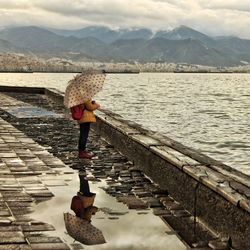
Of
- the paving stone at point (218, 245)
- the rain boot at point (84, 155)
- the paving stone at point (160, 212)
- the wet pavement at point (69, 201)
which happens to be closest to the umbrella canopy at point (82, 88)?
the rain boot at point (84, 155)

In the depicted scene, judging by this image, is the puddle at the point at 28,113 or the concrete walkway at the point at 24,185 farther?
the puddle at the point at 28,113

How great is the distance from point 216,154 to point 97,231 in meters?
18.0

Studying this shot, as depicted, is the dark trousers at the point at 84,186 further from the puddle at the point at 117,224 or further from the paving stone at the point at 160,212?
the paving stone at the point at 160,212

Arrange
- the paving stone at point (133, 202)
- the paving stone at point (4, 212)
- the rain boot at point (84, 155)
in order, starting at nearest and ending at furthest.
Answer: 1. the paving stone at point (4, 212)
2. the paving stone at point (133, 202)
3. the rain boot at point (84, 155)

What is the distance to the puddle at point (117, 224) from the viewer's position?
608 cm

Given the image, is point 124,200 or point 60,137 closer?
point 124,200

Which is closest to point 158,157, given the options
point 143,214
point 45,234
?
point 143,214

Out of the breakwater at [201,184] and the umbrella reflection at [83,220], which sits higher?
the breakwater at [201,184]

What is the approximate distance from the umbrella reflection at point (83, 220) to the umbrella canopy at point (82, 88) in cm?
284

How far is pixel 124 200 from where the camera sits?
26.5 feet

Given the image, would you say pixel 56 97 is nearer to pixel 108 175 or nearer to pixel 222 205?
pixel 108 175

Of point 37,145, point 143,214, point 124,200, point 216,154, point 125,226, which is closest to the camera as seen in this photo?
point 125,226

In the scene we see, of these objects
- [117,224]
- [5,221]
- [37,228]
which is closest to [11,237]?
[37,228]

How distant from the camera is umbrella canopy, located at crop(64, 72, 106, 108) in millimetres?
11117
